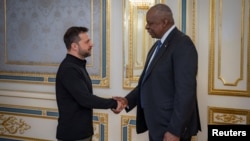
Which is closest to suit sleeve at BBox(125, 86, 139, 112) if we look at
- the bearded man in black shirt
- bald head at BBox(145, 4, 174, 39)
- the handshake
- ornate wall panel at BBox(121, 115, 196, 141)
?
the handshake

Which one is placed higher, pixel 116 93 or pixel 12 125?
pixel 116 93

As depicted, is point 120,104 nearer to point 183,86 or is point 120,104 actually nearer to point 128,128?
point 183,86

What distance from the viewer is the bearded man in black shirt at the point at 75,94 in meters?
2.27

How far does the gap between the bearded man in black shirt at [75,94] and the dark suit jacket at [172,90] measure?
1.28 feet

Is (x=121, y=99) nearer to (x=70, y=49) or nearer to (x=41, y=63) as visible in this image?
(x=70, y=49)

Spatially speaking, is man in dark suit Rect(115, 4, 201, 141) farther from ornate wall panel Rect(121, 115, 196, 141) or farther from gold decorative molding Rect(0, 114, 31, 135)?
gold decorative molding Rect(0, 114, 31, 135)

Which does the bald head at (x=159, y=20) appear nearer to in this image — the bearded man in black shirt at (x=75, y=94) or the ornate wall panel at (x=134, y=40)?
the bearded man in black shirt at (x=75, y=94)

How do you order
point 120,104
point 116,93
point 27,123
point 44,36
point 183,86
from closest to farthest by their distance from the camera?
point 183,86 → point 120,104 → point 116,93 → point 44,36 → point 27,123

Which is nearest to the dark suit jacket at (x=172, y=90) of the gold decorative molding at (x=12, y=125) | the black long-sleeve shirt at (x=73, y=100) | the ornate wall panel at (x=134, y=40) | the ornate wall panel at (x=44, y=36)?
the black long-sleeve shirt at (x=73, y=100)

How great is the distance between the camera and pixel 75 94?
2260 millimetres

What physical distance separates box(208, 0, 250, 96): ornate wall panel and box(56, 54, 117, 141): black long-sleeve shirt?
1.16 meters

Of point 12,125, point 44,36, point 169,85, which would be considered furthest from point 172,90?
point 12,125

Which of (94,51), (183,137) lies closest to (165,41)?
(183,137)

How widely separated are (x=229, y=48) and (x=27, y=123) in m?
2.33
